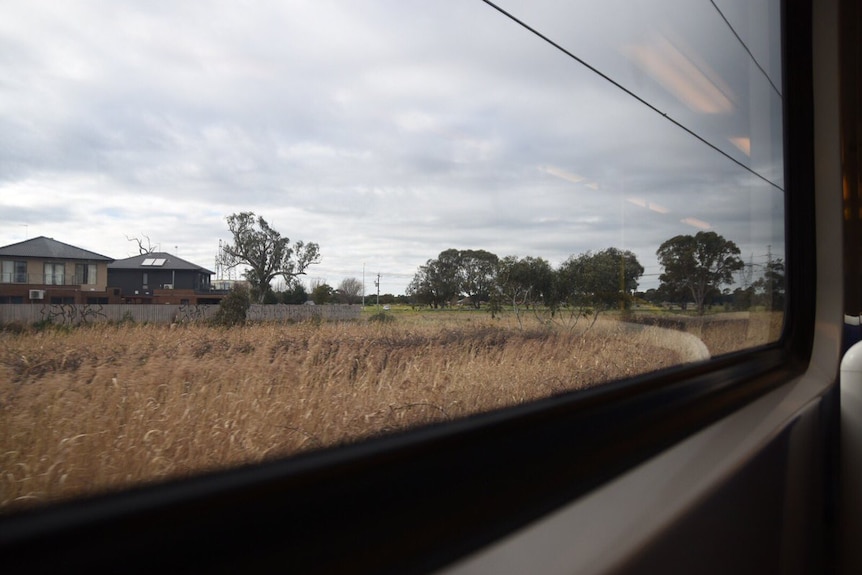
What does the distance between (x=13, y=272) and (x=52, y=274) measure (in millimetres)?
60

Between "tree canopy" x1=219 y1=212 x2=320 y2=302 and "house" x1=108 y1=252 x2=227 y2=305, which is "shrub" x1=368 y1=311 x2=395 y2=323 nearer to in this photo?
"tree canopy" x1=219 y1=212 x2=320 y2=302

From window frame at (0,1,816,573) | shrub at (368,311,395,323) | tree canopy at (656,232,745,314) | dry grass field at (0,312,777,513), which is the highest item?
tree canopy at (656,232,745,314)

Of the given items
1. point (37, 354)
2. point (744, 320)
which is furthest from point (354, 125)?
point (744, 320)

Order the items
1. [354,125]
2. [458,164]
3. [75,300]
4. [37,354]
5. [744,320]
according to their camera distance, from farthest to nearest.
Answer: [744,320] → [458,164] → [354,125] → [75,300] → [37,354]

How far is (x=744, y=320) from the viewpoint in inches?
118

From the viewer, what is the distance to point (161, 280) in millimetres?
993

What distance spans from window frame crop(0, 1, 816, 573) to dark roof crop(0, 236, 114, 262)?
1.06ft

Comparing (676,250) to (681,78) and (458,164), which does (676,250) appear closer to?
(681,78)

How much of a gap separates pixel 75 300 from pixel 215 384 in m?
0.25

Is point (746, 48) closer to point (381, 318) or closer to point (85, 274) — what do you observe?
point (381, 318)

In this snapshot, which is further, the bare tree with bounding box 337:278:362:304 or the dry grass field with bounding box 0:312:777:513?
the bare tree with bounding box 337:278:362:304

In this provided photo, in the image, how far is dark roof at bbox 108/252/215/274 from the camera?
95 cm

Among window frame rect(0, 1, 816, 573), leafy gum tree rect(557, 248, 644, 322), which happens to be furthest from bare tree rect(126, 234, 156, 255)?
leafy gum tree rect(557, 248, 644, 322)

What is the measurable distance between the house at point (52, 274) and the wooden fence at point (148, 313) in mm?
11
